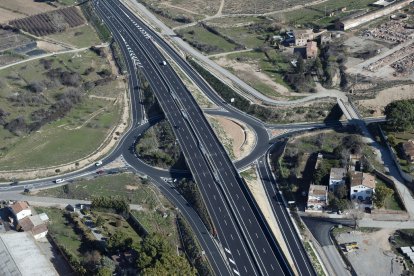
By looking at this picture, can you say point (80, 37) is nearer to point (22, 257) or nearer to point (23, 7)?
point (23, 7)

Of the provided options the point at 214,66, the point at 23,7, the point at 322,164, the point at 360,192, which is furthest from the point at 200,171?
the point at 23,7

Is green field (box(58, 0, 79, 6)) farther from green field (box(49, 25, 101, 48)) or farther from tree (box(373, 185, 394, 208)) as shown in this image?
tree (box(373, 185, 394, 208))

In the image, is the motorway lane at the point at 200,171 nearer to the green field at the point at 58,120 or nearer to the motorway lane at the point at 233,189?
the motorway lane at the point at 233,189

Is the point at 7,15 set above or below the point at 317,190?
above

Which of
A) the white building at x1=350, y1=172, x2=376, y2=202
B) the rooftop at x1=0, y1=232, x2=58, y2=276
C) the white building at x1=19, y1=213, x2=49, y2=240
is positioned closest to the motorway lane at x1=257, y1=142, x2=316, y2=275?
the white building at x1=350, y1=172, x2=376, y2=202

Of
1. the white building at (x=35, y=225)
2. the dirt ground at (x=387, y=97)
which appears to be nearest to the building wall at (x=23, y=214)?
the white building at (x=35, y=225)
